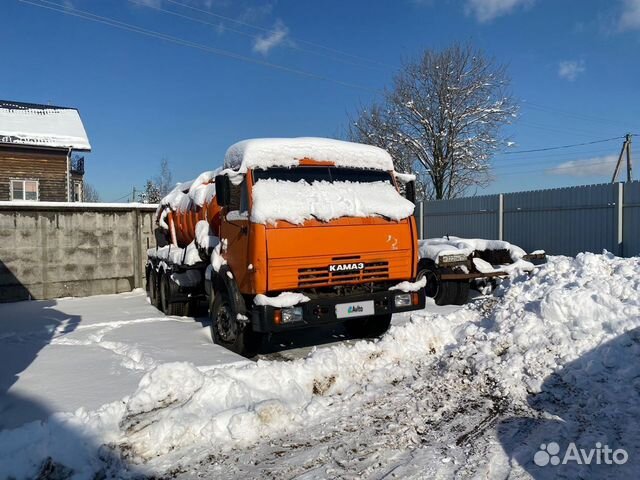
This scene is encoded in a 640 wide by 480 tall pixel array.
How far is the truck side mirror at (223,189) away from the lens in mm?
6078

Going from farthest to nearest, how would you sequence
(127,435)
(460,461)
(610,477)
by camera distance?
(127,435), (460,461), (610,477)

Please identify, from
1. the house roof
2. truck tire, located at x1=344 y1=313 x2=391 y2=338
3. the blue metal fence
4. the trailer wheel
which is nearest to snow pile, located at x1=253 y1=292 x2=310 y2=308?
truck tire, located at x1=344 y1=313 x2=391 y2=338

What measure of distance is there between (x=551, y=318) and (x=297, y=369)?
3.25 m

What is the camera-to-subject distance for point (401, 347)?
595 centimetres

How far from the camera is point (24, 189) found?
994 inches

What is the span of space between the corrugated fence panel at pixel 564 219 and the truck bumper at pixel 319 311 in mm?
7859

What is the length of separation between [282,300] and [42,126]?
86.9ft

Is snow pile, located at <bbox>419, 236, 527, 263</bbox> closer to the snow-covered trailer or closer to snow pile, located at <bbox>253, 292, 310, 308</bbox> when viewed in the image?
the snow-covered trailer

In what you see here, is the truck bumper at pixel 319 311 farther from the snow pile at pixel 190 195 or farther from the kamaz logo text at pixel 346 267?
the snow pile at pixel 190 195

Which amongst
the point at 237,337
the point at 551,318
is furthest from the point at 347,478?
the point at 551,318

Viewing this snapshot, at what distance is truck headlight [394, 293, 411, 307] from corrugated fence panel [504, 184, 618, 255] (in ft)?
24.7

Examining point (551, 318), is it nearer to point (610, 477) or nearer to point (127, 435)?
point (610, 477)

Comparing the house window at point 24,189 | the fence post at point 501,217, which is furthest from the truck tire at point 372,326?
the house window at point 24,189

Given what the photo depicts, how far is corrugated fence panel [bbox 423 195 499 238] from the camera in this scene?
589 inches
